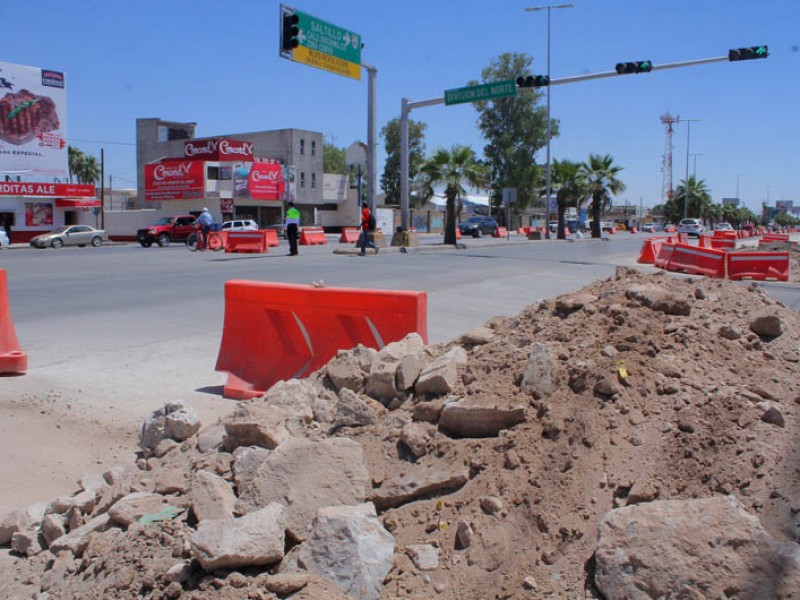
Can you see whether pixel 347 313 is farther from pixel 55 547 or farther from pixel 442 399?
pixel 55 547

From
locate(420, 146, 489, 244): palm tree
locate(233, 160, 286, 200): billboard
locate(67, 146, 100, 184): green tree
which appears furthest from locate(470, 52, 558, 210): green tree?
locate(67, 146, 100, 184): green tree

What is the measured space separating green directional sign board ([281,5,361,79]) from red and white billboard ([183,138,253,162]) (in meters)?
36.3

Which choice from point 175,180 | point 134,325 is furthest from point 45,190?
point 134,325

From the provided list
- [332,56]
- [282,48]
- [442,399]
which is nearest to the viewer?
[442,399]

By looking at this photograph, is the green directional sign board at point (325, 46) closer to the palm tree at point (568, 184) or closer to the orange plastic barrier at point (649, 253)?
the orange plastic barrier at point (649, 253)

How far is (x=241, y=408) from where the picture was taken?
4.29 meters

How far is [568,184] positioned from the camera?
194ft

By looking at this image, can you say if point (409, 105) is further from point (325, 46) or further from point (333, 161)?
point (333, 161)

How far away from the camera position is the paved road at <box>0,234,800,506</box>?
18.6ft

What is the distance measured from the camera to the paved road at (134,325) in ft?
18.6

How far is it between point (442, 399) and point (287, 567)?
4.41 ft

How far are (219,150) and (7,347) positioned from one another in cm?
5453

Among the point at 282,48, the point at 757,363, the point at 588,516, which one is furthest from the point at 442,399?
the point at 282,48

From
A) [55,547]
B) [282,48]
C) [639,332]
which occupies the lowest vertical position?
[55,547]
